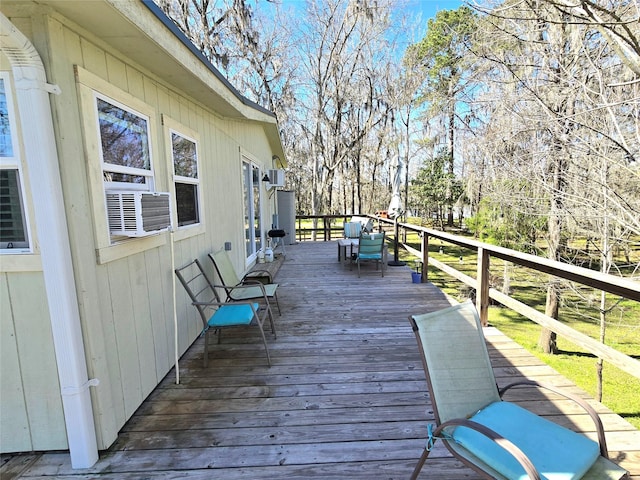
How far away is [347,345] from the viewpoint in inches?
122

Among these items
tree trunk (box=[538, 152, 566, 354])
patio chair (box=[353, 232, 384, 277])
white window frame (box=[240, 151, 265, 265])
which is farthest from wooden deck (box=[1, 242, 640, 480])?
tree trunk (box=[538, 152, 566, 354])

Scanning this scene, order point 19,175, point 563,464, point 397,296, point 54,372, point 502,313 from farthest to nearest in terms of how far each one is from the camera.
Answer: point 502,313, point 397,296, point 54,372, point 19,175, point 563,464

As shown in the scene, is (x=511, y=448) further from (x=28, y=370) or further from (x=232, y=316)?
(x=28, y=370)

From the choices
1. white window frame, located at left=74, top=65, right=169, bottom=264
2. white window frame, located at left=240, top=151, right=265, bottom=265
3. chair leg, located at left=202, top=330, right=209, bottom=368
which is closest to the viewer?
white window frame, located at left=74, top=65, right=169, bottom=264

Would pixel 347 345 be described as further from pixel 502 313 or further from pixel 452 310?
pixel 502 313

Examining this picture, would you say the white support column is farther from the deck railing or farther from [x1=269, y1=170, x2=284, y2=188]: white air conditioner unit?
[x1=269, y1=170, x2=284, y2=188]: white air conditioner unit

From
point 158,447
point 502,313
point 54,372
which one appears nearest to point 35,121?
point 54,372

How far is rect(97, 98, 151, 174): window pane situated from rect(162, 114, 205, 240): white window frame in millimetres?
296

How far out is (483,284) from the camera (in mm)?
3424

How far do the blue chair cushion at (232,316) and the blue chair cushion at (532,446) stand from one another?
1.85m

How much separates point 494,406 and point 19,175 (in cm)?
269

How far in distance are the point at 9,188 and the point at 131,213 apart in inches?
21.9

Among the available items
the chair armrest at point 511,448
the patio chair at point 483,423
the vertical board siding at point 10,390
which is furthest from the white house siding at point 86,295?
the chair armrest at point 511,448

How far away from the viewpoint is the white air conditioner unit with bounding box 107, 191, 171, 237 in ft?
6.43
